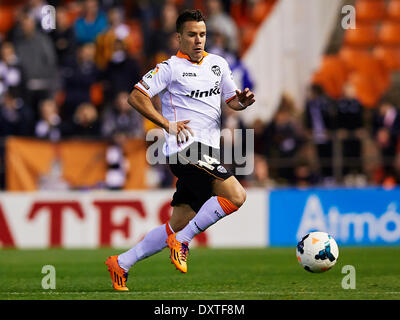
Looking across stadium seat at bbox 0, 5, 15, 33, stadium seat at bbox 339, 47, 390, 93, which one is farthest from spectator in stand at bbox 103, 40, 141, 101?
stadium seat at bbox 0, 5, 15, 33

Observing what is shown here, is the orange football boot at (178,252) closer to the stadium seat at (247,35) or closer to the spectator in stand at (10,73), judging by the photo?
the spectator in stand at (10,73)

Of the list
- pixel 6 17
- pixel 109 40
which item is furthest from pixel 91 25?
pixel 6 17

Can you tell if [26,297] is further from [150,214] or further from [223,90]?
[150,214]

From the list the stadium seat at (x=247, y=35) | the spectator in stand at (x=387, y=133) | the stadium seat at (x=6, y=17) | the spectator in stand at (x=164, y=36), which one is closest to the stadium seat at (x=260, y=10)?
the stadium seat at (x=247, y=35)

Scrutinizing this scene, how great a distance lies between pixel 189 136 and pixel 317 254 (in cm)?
166

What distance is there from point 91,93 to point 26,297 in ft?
29.0

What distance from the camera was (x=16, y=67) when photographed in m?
15.9

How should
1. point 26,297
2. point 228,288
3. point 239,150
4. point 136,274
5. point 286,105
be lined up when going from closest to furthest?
1. point 26,297
2. point 228,288
3. point 136,274
4. point 239,150
5. point 286,105

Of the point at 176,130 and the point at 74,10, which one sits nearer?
the point at 176,130

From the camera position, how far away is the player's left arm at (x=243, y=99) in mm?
7641

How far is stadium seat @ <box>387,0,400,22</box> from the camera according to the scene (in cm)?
1942

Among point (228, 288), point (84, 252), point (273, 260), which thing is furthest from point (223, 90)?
point (84, 252)

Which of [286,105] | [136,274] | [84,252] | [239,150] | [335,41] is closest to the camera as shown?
[136,274]

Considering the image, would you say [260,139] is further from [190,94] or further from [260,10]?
[190,94]
